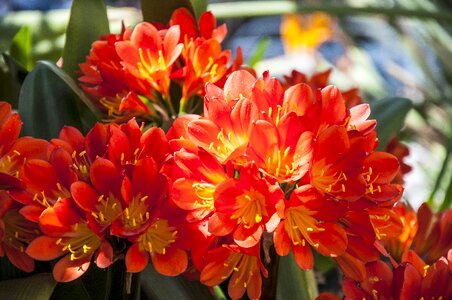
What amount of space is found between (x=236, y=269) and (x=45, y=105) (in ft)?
0.61

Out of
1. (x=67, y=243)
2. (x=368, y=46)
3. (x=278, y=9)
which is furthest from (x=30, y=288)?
(x=368, y=46)

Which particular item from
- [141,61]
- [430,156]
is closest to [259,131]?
[141,61]

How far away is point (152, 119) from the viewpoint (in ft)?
1.78

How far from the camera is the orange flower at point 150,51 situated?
0.50 metres

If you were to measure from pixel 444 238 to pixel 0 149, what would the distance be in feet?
0.94

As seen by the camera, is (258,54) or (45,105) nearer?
(45,105)

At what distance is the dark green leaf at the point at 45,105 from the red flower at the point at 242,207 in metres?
0.17

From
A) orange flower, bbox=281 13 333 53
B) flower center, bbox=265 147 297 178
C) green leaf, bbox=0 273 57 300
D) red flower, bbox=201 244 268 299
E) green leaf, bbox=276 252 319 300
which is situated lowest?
orange flower, bbox=281 13 333 53

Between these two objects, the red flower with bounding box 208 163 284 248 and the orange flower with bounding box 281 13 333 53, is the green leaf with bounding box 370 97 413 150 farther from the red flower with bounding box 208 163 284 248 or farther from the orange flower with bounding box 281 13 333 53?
the orange flower with bounding box 281 13 333 53

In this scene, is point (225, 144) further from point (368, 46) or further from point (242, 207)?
point (368, 46)

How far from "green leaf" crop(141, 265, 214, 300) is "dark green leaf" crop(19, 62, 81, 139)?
11 centimetres

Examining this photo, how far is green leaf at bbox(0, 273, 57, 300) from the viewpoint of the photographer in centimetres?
41

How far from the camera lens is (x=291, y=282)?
0.49 m

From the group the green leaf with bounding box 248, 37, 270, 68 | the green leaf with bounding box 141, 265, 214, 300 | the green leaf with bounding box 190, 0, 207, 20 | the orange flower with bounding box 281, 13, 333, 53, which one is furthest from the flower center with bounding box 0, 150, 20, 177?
the orange flower with bounding box 281, 13, 333, 53
